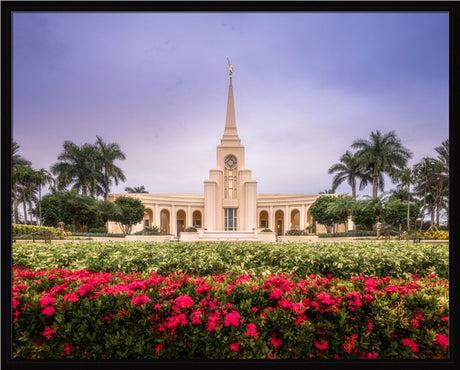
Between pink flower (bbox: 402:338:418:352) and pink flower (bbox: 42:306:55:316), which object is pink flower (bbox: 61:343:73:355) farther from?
pink flower (bbox: 402:338:418:352)

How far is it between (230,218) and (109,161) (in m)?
15.7

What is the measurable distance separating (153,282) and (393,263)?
3900 mm

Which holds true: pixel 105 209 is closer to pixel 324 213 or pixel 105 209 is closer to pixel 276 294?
pixel 324 213

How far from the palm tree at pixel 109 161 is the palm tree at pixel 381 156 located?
83.9ft

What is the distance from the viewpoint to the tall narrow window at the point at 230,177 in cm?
3662

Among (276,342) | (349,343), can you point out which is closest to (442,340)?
(349,343)

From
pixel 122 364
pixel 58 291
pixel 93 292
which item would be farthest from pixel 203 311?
pixel 58 291

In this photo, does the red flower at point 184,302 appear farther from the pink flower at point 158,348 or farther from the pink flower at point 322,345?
the pink flower at point 322,345

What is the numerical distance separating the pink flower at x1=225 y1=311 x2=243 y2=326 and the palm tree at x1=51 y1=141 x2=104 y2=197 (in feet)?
97.6

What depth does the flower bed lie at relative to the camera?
101 inches

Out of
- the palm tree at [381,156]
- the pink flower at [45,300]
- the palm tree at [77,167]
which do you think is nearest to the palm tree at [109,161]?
the palm tree at [77,167]

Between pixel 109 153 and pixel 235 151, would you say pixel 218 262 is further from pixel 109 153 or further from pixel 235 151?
pixel 235 151

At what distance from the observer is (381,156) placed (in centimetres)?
2777

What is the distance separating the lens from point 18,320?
270 centimetres
